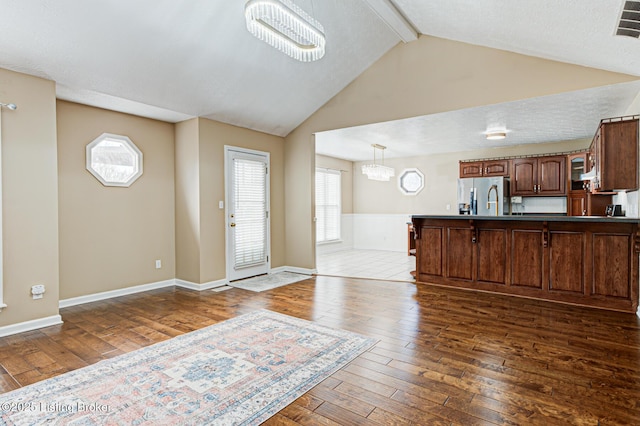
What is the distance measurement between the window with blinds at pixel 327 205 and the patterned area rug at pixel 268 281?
3031mm

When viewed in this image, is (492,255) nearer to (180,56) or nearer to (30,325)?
(180,56)

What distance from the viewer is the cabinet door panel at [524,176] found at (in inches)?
275

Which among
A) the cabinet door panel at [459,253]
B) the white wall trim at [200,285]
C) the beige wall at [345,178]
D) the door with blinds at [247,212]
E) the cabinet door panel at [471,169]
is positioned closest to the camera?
the cabinet door panel at [459,253]

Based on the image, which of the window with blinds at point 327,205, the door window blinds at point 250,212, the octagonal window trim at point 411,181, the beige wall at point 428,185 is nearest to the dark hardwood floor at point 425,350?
the door window blinds at point 250,212

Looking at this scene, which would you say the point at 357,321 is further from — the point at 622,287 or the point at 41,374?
the point at 622,287

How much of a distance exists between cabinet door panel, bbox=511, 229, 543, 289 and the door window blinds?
382 centimetres

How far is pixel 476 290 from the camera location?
4.83 metres

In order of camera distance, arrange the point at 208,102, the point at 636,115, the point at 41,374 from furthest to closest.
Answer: the point at 208,102 → the point at 636,115 → the point at 41,374

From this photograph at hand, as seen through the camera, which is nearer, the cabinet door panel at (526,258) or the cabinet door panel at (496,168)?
the cabinet door panel at (526,258)

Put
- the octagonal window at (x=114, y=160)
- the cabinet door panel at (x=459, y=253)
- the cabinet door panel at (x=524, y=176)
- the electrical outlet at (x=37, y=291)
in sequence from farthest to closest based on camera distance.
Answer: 1. the cabinet door panel at (x=524, y=176)
2. the cabinet door panel at (x=459, y=253)
3. the octagonal window at (x=114, y=160)
4. the electrical outlet at (x=37, y=291)

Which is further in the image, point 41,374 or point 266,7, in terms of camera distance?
point 41,374

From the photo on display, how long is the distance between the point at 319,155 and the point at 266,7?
652 cm

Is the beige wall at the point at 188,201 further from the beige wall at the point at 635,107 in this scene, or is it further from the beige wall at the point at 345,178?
the beige wall at the point at 635,107

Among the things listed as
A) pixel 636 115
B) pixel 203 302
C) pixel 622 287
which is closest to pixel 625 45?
pixel 636 115
